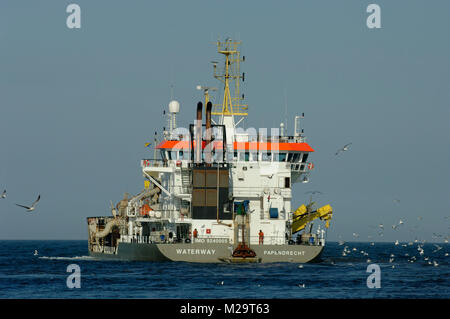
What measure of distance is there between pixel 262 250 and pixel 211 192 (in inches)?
202

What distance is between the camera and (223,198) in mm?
62125

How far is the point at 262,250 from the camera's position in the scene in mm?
60875

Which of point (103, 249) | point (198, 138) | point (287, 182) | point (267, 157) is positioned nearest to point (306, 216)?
point (287, 182)

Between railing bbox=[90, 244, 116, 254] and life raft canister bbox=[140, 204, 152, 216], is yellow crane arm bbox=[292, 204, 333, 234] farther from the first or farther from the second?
railing bbox=[90, 244, 116, 254]

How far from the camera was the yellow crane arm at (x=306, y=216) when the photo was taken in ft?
229

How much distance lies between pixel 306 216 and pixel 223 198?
10.3 metres

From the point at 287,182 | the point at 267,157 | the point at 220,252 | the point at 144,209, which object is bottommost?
the point at 220,252

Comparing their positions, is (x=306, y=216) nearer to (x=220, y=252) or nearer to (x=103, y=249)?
(x=220, y=252)

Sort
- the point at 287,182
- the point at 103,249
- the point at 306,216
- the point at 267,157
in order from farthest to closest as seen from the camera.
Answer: the point at 103,249
the point at 306,216
the point at 267,157
the point at 287,182

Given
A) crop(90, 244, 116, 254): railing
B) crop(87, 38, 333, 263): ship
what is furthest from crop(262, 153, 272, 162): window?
crop(90, 244, 116, 254): railing

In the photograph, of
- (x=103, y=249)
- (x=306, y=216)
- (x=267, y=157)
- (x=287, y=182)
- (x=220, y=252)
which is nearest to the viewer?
(x=220, y=252)

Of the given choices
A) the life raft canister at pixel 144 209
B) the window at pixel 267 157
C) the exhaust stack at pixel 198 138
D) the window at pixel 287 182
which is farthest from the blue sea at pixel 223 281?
the window at pixel 267 157
